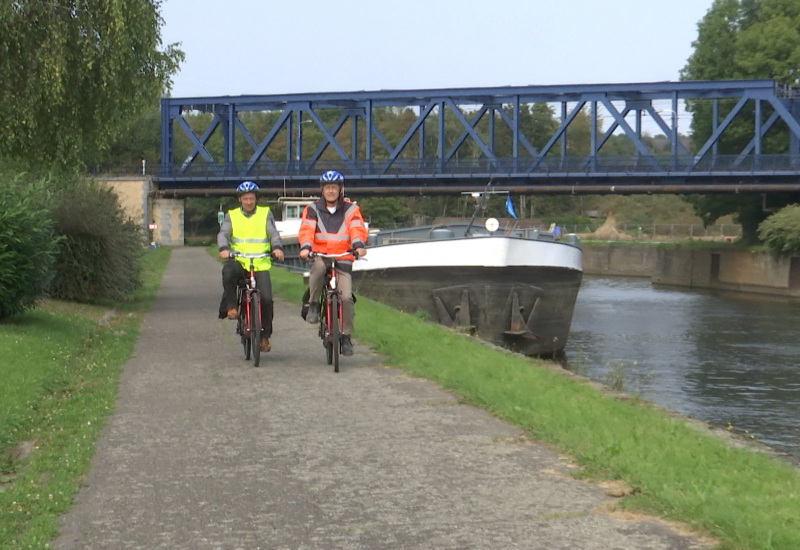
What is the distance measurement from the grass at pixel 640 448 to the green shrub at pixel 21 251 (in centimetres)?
449

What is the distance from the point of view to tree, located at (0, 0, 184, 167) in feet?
69.4

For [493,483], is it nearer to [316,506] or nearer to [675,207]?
[316,506]

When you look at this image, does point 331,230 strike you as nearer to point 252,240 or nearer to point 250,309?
point 252,240

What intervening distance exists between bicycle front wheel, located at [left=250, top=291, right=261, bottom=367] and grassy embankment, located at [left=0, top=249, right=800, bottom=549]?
140 cm

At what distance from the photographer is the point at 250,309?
520 inches

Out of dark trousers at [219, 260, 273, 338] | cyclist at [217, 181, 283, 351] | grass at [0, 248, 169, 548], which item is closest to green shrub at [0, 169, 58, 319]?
grass at [0, 248, 169, 548]

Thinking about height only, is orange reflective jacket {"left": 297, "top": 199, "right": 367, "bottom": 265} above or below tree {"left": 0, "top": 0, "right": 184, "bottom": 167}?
below

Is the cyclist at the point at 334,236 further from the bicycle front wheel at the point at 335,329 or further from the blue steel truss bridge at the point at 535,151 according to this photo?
→ the blue steel truss bridge at the point at 535,151

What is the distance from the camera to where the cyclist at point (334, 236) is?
504 inches

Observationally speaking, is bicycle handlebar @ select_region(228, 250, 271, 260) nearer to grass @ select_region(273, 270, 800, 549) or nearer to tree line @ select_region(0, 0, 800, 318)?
grass @ select_region(273, 270, 800, 549)

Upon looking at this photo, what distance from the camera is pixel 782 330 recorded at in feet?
125

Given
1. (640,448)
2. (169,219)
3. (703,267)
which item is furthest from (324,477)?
(169,219)

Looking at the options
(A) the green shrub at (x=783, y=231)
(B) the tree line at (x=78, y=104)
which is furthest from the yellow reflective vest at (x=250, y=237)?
(A) the green shrub at (x=783, y=231)

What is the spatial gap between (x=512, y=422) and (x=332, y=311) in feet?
12.1
